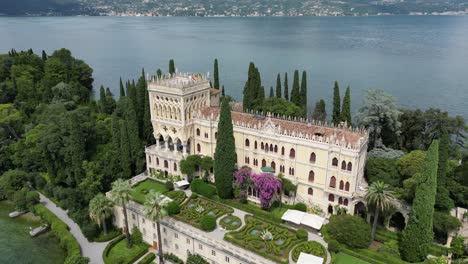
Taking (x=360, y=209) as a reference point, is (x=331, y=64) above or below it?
above

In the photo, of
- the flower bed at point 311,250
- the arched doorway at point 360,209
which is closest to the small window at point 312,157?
the arched doorway at point 360,209

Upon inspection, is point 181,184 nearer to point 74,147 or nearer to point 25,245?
point 74,147

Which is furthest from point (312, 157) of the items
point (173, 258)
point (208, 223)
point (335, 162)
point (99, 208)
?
point (99, 208)

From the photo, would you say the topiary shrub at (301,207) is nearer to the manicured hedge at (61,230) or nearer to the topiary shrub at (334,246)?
the topiary shrub at (334,246)

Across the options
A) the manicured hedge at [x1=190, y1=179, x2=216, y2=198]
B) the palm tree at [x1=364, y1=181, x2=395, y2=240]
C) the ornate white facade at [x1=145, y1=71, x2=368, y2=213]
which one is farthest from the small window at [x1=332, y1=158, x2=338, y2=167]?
the manicured hedge at [x1=190, y1=179, x2=216, y2=198]

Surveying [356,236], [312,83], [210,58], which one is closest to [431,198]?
[356,236]

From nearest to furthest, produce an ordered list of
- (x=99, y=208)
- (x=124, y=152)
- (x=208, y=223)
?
(x=208, y=223) < (x=99, y=208) < (x=124, y=152)

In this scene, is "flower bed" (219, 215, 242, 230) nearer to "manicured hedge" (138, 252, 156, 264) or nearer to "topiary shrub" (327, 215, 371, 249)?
"manicured hedge" (138, 252, 156, 264)

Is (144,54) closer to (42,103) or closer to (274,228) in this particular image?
(42,103)
